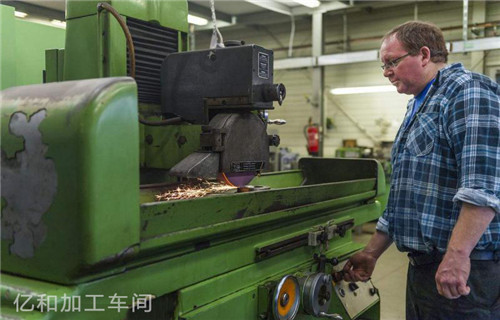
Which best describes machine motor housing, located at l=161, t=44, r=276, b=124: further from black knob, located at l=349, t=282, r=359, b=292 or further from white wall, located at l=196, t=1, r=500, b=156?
white wall, located at l=196, t=1, r=500, b=156

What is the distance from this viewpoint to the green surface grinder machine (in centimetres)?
80

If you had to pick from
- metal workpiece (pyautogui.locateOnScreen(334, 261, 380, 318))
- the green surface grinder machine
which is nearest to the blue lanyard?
the green surface grinder machine

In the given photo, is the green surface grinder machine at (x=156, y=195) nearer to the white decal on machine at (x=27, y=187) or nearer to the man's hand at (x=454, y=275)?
the white decal on machine at (x=27, y=187)

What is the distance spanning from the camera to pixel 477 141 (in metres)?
1.15

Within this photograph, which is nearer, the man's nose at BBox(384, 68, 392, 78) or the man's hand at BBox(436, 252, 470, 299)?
the man's hand at BBox(436, 252, 470, 299)

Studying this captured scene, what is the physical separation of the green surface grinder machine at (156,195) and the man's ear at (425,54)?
439 mm

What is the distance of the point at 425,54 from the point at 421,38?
49 millimetres

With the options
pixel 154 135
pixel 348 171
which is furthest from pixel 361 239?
pixel 154 135

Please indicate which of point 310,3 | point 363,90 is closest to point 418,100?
point 310,3

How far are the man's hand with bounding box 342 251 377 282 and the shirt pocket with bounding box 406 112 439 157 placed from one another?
17.6 inches

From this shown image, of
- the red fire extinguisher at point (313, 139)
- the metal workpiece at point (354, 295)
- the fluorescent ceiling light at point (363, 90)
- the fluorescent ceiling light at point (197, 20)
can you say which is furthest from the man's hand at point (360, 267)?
the fluorescent ceiling light at point (363, 90)

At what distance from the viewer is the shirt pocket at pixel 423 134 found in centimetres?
128

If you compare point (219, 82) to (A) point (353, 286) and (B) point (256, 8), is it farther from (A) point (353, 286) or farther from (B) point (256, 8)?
(B) point (256, 8)

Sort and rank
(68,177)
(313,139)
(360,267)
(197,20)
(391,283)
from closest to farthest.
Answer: (68,177) → (360,267) → (391,283) → (197,20) → (313,139)
